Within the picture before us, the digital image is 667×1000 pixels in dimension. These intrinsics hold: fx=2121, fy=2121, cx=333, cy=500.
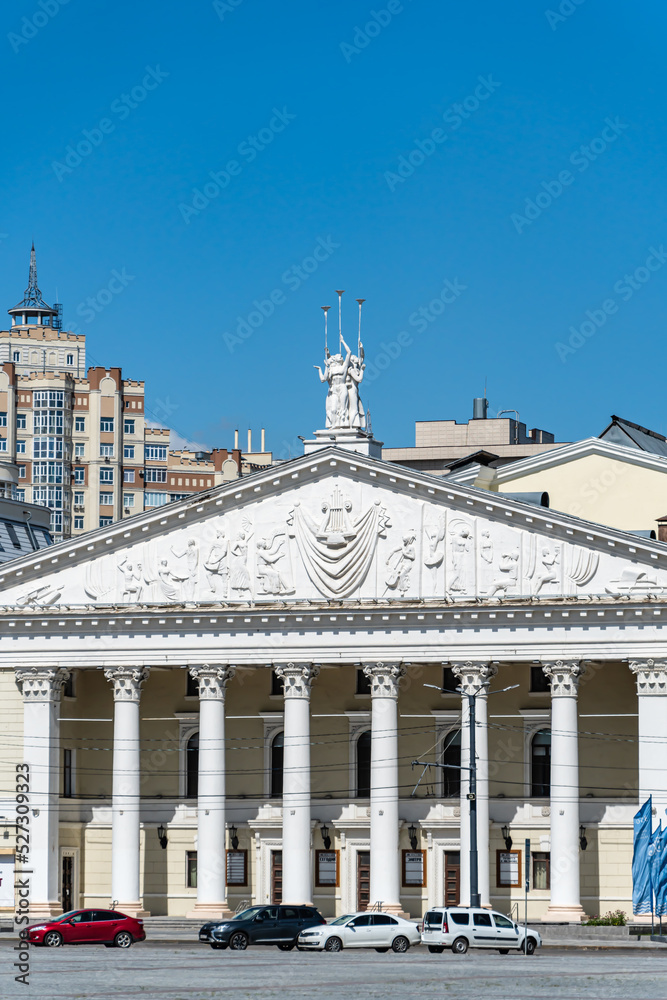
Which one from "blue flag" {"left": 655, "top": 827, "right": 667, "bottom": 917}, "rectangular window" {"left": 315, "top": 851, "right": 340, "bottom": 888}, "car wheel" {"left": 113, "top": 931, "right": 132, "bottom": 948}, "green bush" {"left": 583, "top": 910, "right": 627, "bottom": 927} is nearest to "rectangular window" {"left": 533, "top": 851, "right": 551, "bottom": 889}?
"green bush" {"left": 583, "top": 910, "right": 627, "bottom": 927}

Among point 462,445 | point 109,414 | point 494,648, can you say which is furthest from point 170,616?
point 109,414

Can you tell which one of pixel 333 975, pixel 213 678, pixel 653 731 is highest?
pixel 213 678

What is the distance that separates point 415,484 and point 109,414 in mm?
100543

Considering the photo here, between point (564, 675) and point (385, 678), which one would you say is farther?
point (385, 678)

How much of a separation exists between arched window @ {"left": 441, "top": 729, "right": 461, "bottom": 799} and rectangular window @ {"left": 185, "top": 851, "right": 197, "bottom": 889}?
995 centimetres

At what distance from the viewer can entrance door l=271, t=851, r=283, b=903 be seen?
259 feet

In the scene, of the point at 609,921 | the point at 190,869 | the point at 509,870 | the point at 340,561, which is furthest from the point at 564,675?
the point at 190,869

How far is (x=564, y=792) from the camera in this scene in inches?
2904

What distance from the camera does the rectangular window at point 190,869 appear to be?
262ft

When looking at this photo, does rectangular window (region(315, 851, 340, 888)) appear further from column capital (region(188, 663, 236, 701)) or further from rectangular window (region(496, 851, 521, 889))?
column capital (region(188, 663, 236, 701))

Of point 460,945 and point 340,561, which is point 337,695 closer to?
point 340,561

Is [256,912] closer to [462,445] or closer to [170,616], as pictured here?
→ [170,616]

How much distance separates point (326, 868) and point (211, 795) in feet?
18.8

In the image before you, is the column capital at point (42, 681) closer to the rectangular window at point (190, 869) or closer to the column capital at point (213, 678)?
the column capital at point (213, 678)
